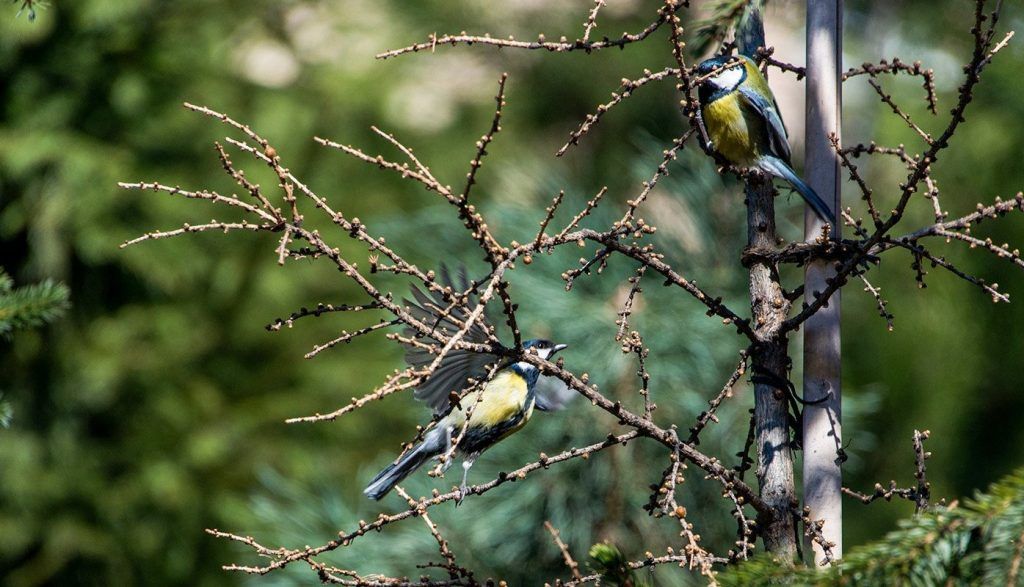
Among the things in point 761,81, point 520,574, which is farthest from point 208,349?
point 761,81

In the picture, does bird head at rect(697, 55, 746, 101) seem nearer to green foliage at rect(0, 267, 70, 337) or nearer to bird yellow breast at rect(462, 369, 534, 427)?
bird yellow breast at rect(462, 369, 534, 427)

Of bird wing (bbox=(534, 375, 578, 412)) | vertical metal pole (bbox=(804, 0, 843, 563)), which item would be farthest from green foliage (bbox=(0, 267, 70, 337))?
vertical metal pole (bbox=(804, 0, 843, 563))

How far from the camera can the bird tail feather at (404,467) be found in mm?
2396

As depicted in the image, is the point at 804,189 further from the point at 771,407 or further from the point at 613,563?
the point at 613,563

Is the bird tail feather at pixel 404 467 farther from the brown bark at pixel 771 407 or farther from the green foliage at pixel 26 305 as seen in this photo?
the brown bark at pixel 771 407

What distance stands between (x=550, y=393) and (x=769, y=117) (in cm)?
95

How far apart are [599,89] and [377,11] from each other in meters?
1.58

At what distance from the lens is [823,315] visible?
1.80 m

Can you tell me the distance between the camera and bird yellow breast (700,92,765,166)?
2.03 meters

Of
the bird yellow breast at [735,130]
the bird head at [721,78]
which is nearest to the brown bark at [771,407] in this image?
the bird yellow breast at [735,130]

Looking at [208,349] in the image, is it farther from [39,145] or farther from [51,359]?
[39,145]

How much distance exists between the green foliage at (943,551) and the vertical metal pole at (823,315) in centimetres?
48

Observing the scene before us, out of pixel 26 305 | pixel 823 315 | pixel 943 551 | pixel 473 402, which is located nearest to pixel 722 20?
pixel 823 315

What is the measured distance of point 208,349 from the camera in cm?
677
